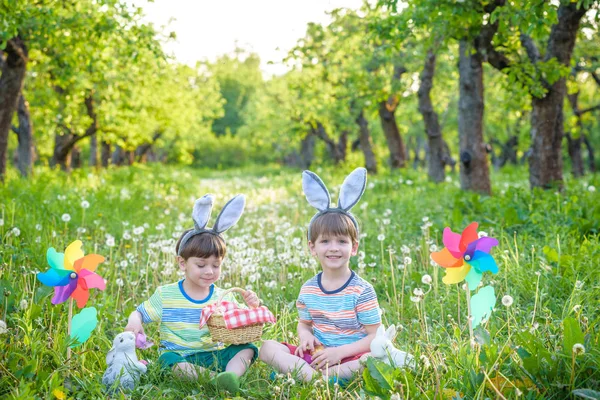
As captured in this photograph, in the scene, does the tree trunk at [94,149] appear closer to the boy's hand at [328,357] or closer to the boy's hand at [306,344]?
the boy's hand at [306,344]

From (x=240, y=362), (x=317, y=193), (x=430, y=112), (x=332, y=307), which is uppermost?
(x=430, y=112)

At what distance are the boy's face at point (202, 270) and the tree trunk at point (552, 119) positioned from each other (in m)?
6.51

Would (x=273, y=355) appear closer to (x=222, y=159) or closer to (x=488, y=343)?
(x=488, y=343)

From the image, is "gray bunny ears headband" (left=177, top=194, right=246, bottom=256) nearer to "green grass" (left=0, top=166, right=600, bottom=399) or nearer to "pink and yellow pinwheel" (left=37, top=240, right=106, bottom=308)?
"pink and yellow pinwheel" (left=37, top=240, right=106, bottom=308)

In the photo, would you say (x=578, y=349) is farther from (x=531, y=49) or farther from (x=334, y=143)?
(x=334, y=143)

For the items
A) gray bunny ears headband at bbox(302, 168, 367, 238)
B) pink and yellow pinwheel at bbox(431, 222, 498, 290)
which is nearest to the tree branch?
gray bunny ears headband at bbox(302, 168, 367, 238)

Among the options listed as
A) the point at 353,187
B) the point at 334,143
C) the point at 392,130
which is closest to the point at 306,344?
the point at 353,187

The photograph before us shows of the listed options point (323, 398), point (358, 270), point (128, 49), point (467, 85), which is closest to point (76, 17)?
point (128, 49)

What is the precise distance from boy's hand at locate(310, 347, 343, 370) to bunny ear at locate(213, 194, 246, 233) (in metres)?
0.99

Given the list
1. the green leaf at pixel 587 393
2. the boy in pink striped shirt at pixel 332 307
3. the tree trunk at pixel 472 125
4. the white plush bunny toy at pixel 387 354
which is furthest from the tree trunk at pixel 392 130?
the green leaf at pixel 587 393

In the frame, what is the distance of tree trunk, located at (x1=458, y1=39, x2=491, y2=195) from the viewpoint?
967cm

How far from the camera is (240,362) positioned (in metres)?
3.56

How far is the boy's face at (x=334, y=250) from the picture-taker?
3516 mm

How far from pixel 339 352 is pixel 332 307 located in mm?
278
